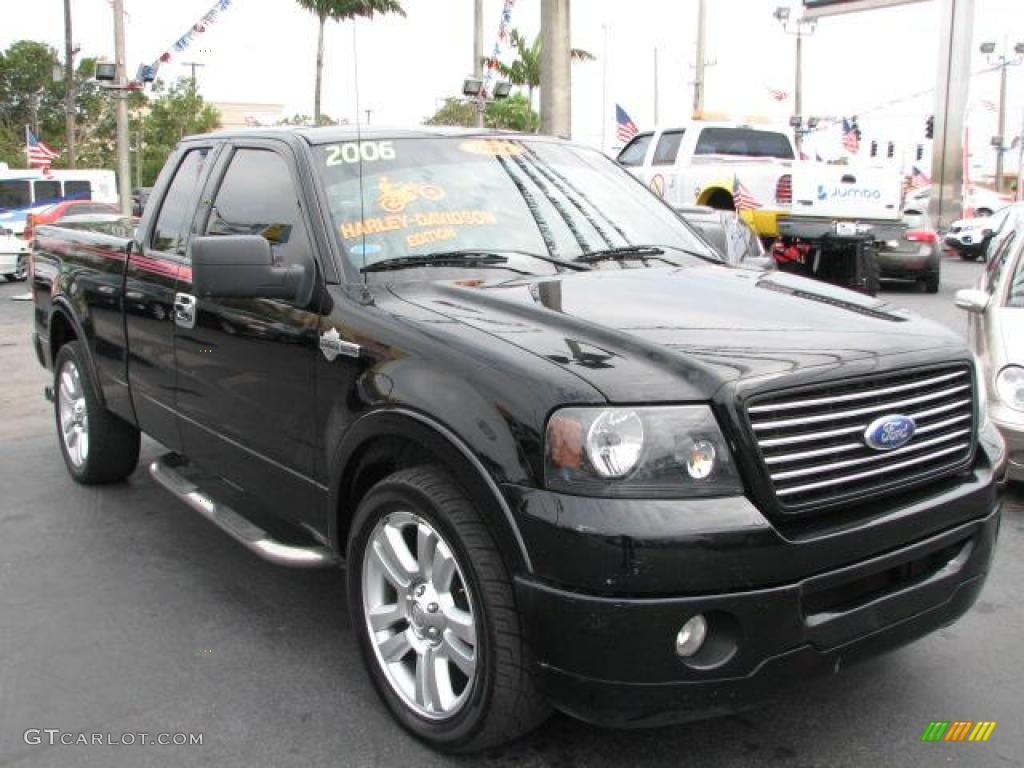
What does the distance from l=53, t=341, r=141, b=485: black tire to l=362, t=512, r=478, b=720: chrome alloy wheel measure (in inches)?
114

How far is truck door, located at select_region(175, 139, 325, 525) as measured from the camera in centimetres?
352

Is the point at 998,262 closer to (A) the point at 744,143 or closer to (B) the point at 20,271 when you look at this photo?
(A) the point at 744,143

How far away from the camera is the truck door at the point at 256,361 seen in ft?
11.5

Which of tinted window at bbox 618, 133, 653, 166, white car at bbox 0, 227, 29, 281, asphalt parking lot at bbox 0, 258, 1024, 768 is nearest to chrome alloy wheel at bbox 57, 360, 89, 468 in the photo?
asphalt parking lot at bbox 0, 258, 1024, 768

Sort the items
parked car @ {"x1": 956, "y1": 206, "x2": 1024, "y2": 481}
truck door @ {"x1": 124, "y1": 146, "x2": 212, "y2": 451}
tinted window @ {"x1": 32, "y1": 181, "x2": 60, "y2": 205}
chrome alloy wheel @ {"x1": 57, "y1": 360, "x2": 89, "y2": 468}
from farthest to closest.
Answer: tinted window @ {"x1": 32, "y1": 181, "x2": 60, "y2": 205}
chrome alloy wheel @ {"x1": 57, "y1": 360, "x2": 89, "y2": 468}
parked car @ {"x1": 956, "y1": 206, "x2": 1024, "y2": 481}
truck door @ {"x1": 124, "y1": 146, "x2": 212, "y2": 451}

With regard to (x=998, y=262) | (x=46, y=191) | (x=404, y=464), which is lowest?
(x=404, y=464)

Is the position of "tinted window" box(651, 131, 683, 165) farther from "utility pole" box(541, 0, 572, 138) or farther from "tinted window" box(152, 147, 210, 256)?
"tinted window" box(152, 147, 210, 256)

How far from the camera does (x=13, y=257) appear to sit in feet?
67.4

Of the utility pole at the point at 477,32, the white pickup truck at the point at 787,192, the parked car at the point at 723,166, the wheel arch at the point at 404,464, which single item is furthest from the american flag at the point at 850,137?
the wheel arch at the point at 404,464

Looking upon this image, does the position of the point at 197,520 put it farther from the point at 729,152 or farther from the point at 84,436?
the point at 729,152

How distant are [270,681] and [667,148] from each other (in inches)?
534

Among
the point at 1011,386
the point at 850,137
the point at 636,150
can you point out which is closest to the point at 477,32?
the point at 636,150

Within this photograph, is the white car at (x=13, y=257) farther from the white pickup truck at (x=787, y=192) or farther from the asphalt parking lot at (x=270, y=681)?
the asphalt parking lot at (x=270, y=681)

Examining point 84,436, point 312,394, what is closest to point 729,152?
point 84,436
